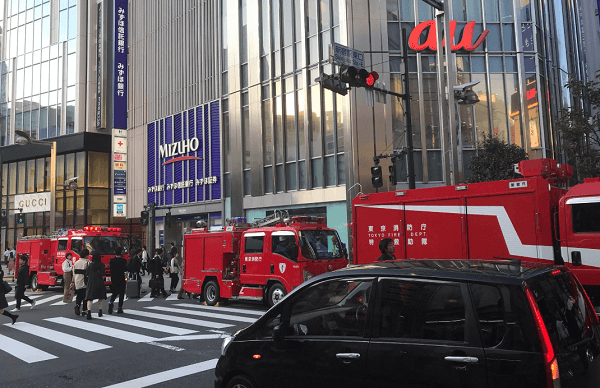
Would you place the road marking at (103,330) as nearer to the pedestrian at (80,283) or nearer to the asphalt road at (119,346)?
the asphalt road at (119,346)

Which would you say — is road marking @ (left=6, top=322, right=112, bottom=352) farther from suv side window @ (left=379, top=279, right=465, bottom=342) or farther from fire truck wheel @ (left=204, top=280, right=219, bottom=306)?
suv side window @ (left=379, top=279, right=465, bottom=342)

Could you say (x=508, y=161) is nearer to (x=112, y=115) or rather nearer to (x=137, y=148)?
(x=137, y=148)

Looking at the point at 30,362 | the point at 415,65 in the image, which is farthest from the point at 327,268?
the point at 415,65

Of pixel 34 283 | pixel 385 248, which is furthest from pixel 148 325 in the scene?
pixel 34 283

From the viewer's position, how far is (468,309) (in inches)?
135

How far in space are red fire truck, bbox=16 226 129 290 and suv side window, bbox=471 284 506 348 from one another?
18.1m

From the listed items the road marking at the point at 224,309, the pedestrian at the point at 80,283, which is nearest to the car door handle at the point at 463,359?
the road marking at the point at 224,309

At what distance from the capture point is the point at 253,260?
13977mm

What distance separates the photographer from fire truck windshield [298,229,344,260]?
13016 mm

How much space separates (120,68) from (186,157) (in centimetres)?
1104

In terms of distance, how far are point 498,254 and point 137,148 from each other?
3257 centimetres

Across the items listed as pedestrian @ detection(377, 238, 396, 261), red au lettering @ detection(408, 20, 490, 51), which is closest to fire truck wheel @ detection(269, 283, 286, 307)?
pedestrian @ detection(377, 238, 396, 261)

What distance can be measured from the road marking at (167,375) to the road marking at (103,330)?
2513mm

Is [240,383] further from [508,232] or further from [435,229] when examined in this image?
[435,229]
